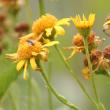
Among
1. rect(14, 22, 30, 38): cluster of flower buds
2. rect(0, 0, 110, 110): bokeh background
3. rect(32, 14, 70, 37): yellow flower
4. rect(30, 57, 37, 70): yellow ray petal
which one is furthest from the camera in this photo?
rect(14, 22, 30, 38): cluster of flower buds

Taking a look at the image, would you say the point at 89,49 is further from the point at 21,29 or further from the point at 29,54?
the point at 21,29

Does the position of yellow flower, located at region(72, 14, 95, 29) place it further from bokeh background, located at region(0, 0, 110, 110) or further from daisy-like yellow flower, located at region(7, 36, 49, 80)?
bokeh background, located at region(0, 0, 110, 110)

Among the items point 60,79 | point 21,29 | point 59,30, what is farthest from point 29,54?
point 60,79

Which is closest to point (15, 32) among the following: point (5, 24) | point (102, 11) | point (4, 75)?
point (5, 24)

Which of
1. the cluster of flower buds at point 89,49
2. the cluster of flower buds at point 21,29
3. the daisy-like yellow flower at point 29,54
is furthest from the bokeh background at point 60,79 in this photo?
the cluster of flower buds at point 89,49

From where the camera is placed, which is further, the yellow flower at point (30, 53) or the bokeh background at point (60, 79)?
the bokeh background at point (60, 79)

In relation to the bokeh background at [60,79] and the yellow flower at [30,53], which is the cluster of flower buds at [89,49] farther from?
the bokeh background at [60,79]

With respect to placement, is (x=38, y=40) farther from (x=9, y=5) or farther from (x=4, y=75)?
(x=9, y=5)

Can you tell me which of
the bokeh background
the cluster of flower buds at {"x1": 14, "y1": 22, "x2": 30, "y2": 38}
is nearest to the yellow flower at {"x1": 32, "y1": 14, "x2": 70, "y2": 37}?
the bokeh background

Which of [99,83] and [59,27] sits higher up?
[59,27]
